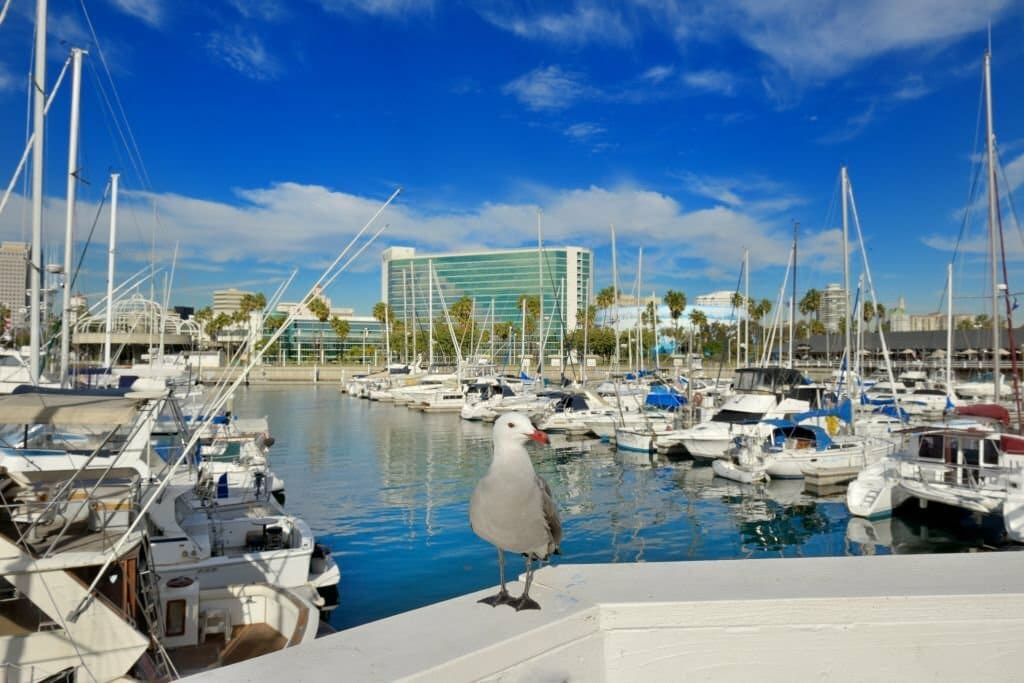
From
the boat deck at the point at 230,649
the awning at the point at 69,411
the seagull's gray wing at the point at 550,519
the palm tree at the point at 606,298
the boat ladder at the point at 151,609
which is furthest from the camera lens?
the palm tree at the point at 606,298

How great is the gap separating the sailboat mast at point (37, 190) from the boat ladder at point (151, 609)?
1013 cm

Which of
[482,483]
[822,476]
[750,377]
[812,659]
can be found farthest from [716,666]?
[750,377]

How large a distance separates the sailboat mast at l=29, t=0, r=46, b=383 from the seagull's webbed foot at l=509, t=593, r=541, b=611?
17293mm

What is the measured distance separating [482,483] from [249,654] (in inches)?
327

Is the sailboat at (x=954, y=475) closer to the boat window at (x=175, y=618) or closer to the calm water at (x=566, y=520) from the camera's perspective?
the calm water at (x=566, y=520)

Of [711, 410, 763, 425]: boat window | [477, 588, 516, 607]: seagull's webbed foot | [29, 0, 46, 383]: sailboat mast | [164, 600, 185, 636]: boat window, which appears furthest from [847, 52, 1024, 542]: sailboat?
[29, 0, 46, 383]: sailboat mast

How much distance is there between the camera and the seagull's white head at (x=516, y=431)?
11.1 ft

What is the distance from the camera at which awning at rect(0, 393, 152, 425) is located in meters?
7.60

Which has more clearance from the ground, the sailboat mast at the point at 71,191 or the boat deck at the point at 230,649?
the sailboat mast at the point at 71,191

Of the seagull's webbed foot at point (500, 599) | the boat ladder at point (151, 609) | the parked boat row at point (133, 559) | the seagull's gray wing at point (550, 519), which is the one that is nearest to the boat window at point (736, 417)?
the parked boat row at point (133, 559)

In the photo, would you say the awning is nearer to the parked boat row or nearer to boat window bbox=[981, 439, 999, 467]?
the parked boat row

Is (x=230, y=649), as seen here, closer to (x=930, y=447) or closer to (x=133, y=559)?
(x=133, y=559)

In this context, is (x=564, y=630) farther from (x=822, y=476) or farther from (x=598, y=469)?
(x=598, y=469)

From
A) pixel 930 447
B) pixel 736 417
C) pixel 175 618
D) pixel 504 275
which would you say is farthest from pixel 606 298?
pixel 175 618
